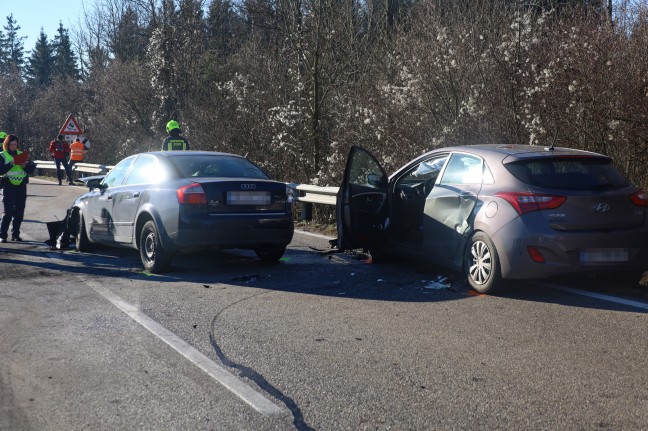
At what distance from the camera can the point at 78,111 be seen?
165 feet

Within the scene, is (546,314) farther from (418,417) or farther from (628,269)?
(418,417)

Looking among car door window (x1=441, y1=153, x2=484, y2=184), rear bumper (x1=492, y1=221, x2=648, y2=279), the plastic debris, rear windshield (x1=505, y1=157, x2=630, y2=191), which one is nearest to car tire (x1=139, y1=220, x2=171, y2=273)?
the plastic debris

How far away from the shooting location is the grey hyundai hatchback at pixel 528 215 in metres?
7.37

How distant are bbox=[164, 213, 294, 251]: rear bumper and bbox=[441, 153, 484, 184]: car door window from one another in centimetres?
220

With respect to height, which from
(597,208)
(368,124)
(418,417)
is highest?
(368,124)

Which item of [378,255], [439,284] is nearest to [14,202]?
[378,255]

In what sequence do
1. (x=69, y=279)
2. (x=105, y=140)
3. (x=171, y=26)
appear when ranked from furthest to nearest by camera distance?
(x=105, y=140) → (x=171, y=26) → (x=69, y=279)

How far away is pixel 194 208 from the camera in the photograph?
9.21 meters

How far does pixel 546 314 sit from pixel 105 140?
1284 inches

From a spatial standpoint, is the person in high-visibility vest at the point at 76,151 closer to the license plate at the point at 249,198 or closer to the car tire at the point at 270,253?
the car tire at the point at 270,253

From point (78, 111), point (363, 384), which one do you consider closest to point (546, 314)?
point (363, 384)

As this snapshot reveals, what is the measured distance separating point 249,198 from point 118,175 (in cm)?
260

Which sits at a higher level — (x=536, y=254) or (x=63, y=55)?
(x=63, y=55)

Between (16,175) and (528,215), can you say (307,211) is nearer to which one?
(16,175)
